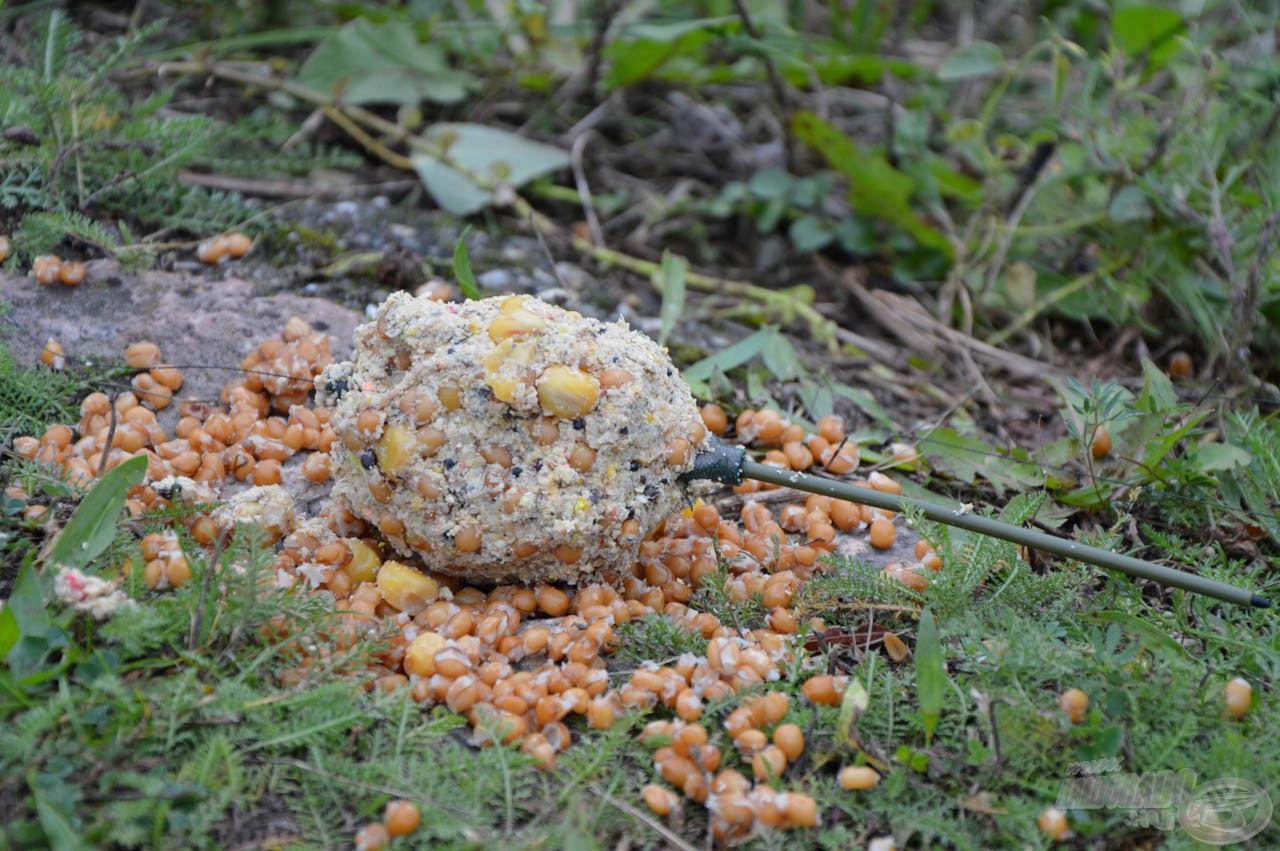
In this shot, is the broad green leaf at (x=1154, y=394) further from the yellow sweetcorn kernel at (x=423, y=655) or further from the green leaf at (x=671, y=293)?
the yellow sweetcorn kernel at (x=423, y=655)

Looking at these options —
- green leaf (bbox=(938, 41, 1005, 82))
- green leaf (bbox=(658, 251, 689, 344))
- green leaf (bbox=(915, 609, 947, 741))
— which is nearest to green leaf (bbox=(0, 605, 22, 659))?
green leaf (bbox=(915, 609, 947, 741))

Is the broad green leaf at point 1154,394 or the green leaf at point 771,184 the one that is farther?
the green leaf at point 771,184

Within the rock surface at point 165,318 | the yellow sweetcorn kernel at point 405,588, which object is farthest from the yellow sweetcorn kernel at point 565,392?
the rock surface at point 165,318

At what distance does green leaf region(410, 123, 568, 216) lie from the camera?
3.86 meters

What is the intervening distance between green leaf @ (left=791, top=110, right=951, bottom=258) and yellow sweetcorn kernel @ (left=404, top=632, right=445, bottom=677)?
107 inches

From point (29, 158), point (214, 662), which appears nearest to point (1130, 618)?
point (214, 662)

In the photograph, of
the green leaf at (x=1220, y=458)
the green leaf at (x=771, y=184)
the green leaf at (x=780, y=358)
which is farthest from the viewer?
the green leaf at (x=771, y=184)

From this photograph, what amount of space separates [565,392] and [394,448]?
1.21ft

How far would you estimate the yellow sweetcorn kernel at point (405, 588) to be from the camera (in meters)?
2.15

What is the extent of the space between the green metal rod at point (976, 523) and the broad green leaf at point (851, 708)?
0.41 meters

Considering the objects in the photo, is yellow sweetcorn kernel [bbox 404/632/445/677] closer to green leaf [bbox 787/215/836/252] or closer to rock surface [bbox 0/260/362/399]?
rock surface [bbox 0/260/362/399]

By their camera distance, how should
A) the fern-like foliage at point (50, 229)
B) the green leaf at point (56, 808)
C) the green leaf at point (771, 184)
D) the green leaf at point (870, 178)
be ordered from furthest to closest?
the green leaf at point (771, 184), the green leaf at point (870, 178), the fern-like foliage at point (50, 229), the green leaf at point (56, 808)

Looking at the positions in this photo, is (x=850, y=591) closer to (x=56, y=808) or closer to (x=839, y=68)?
(x=56, y=808)

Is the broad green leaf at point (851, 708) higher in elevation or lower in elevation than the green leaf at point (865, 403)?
higher
